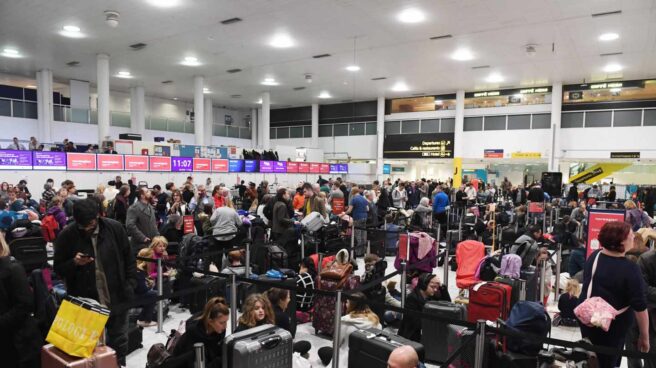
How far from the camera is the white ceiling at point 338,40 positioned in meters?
12.1

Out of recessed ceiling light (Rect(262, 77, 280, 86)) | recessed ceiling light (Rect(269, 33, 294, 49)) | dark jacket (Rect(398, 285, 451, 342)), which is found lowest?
dark jacket (Rect(398, 285, 451, 342))

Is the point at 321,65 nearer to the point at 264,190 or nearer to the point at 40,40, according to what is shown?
the point at 264,190

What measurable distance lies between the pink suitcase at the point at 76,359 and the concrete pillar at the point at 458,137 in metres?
24.4

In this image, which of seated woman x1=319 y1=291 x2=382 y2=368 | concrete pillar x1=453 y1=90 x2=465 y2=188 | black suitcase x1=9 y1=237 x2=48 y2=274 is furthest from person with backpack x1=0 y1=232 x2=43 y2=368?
concrete pillar x1=453 y1=90 x2=465 y2=188

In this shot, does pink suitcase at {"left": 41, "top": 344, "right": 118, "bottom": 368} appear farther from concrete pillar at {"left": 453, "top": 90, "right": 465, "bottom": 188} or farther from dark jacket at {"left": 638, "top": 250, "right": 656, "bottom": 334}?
concrete pillar at {"left": 453, "top": 90, "right": 465, "bottom": 188}

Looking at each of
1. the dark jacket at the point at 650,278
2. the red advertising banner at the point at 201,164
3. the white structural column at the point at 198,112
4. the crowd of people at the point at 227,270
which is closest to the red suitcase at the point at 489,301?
the crowd of people at the point at 227,270

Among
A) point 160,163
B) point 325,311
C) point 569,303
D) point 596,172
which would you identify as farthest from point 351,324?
point 596,172

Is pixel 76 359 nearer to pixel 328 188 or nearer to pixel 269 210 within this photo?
pixel 269 210

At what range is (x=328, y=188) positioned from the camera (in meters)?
15.5

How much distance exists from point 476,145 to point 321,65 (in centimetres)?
1130

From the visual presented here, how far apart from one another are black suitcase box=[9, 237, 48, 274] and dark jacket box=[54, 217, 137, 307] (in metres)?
2.77

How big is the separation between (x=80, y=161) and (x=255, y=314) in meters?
14.4

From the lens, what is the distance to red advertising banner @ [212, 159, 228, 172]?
1948 centimetres

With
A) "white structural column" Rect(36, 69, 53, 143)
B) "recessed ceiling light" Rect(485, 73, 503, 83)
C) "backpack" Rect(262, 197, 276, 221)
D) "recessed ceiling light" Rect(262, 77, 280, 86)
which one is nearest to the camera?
"backpack" Rect(262, 197, 276, 221)
